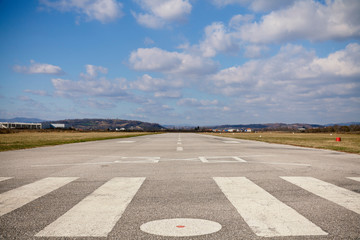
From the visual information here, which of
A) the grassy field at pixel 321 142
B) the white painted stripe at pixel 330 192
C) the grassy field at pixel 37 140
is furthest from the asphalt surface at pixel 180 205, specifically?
the grassy field at pixel 37 140

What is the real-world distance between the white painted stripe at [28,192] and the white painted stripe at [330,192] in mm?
5476

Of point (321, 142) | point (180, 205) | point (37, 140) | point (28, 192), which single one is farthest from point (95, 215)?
point (37, 140)

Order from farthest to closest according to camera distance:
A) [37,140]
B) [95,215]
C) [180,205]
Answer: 1. [37,140]
2. [180,205]
3. [95,215]

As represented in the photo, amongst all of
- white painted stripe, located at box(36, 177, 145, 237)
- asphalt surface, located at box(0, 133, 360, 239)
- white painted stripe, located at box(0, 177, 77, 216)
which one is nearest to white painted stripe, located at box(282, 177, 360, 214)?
asphalt surface, located at box(0, 133, 360, 239)

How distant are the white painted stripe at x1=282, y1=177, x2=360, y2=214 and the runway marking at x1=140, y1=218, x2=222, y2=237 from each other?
246 centimetres

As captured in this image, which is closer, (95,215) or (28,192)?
(95,215)

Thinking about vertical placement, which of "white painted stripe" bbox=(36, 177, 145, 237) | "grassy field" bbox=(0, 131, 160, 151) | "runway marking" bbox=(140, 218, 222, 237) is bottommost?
"grassy field" bbox=(0, 131, 160, 151)

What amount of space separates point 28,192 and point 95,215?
2477 mm

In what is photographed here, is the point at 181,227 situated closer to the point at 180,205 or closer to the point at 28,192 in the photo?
the point at 180,205

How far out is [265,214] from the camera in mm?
4605

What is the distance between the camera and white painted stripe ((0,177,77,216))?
5.16m

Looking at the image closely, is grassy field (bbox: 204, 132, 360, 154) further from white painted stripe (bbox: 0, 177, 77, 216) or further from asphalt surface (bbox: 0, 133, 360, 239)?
white painted stripe (bbox: 0, 177, 77, 216)

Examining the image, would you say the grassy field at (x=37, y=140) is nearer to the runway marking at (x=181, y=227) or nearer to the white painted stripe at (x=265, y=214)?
the white painted stripe at (x=265, y=214)

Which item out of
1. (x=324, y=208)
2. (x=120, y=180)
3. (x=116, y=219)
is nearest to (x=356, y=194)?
(x=324, y=208)
